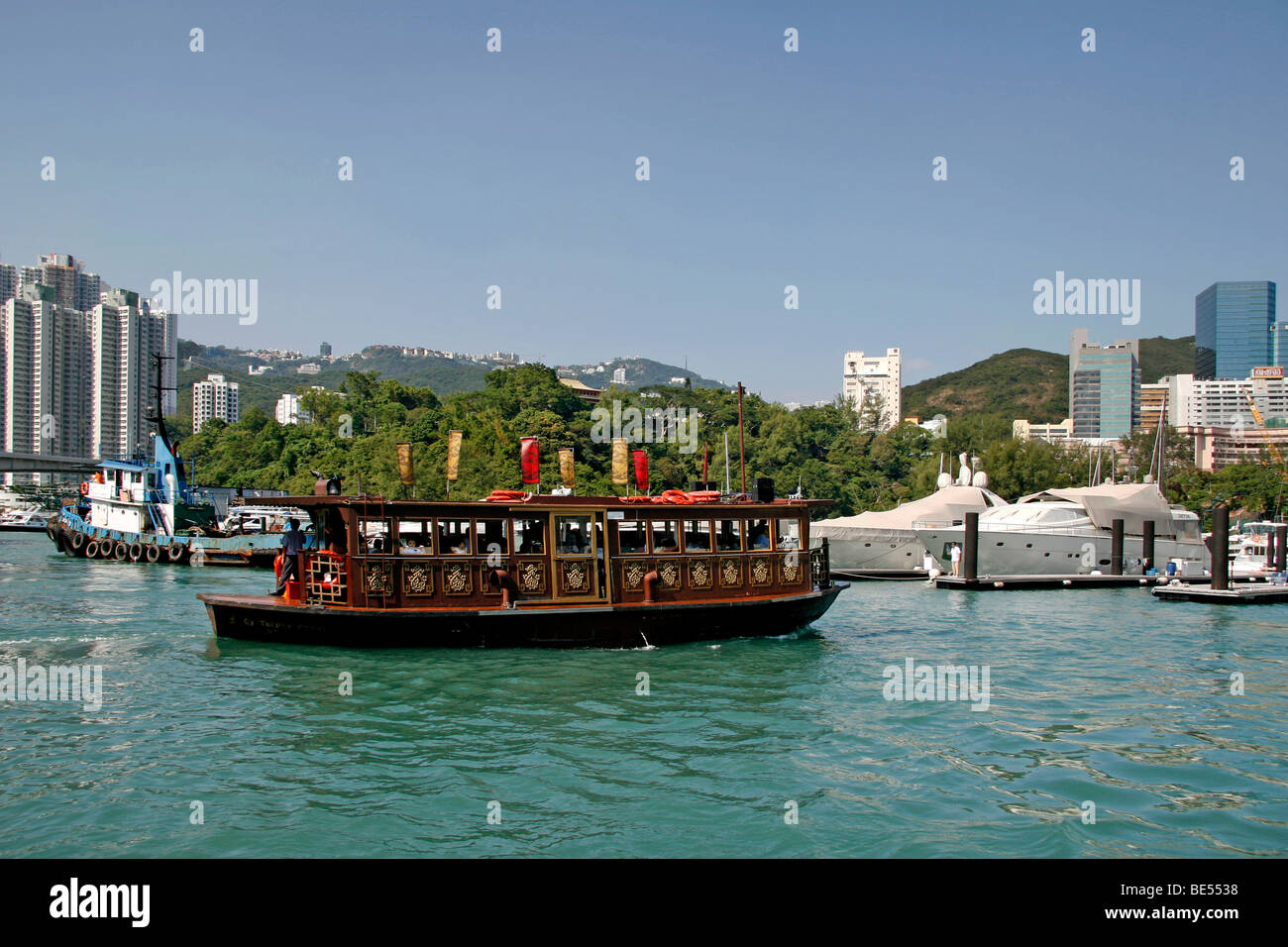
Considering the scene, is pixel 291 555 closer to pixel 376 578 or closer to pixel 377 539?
pixel 377 539

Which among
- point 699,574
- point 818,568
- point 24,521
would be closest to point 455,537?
point 699,574

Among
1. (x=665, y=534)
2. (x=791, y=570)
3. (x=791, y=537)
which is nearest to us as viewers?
(x=665, y=534)

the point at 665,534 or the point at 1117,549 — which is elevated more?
the point at 665,534

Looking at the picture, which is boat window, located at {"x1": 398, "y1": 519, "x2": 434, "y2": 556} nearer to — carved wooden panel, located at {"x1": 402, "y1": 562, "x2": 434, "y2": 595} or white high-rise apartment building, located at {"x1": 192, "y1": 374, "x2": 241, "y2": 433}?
carved wooden panel, located at {"x1": 402, "y1": 562, "x2": 434, "y2": 595}

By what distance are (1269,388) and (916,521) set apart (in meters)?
189

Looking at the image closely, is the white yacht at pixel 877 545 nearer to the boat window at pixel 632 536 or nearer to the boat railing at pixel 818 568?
the boat railing at pixel 818 568

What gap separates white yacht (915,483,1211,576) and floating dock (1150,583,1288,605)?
5.62 m

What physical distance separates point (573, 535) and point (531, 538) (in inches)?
32.5

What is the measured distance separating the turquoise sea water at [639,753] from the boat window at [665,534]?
201 centimetres

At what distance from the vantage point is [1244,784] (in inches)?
426

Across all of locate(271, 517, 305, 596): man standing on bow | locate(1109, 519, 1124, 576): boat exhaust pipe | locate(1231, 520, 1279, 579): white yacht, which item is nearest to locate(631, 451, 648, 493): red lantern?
locate(271, 517, 305, 596): man standing on bow

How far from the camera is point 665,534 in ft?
63.3
